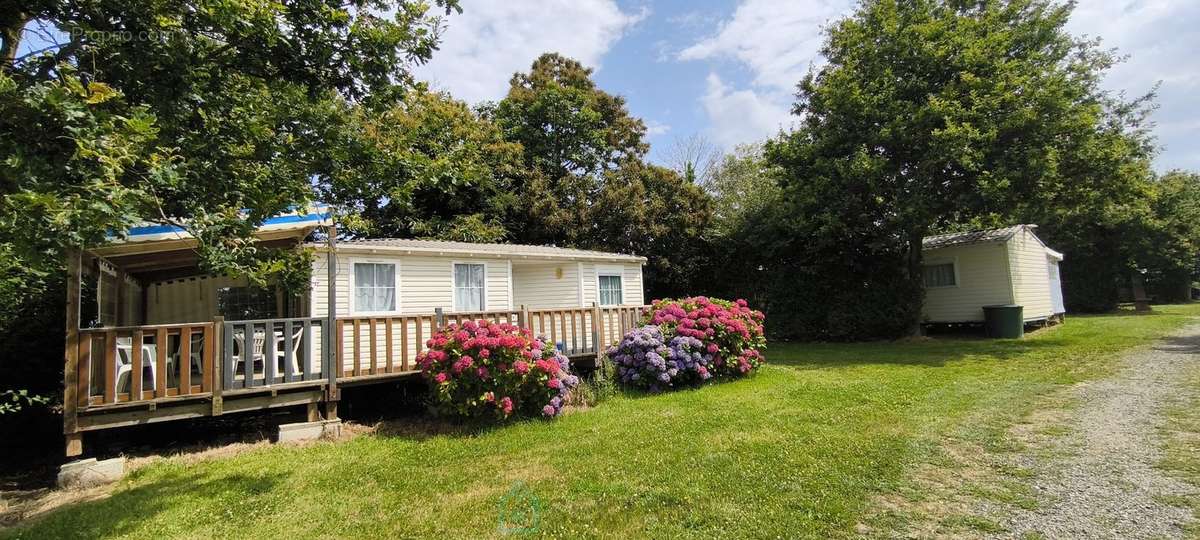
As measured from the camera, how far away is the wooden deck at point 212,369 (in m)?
5.80

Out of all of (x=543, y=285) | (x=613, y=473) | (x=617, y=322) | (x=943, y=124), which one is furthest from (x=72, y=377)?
(x=943, y=124)

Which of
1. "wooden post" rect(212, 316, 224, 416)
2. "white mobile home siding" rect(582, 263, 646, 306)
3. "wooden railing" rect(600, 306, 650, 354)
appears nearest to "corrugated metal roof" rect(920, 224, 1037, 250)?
"white mobile home siding" rect(582, 263, 646, 306)

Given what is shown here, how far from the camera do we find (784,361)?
1278 cm

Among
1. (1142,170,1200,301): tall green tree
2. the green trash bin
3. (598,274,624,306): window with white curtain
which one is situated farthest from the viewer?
(1142,170,1200,301): tall green tree

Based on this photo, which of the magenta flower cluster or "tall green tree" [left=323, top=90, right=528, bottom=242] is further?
"tall green tree" [left=323, top=90, right=528, bottom=242]

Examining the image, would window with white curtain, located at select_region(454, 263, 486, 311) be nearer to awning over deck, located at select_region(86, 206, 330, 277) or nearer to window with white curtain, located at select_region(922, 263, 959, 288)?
awning over deck, located at select_region(86, 206, 330, 277)

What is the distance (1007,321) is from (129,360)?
19.9m

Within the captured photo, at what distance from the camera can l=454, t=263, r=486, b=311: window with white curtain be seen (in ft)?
35.0

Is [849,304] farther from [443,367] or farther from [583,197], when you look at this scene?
[443,367]

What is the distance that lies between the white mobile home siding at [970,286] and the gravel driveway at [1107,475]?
366 inches

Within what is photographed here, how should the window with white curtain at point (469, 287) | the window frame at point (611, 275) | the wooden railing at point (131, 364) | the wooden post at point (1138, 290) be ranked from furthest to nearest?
the wooden post at point (1138, 290)
the window frame at point (611, 275)
the window with white curtain at point (469, 287)
the wooden railing at point (131, 364)

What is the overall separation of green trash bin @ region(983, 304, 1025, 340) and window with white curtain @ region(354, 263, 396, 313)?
16.7 meters

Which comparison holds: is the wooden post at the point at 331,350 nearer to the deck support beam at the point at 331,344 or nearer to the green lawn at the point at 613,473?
the deck support beam at the point at 331,344

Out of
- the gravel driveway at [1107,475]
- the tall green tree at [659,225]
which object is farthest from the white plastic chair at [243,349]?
the tall green tree at [659,225]
